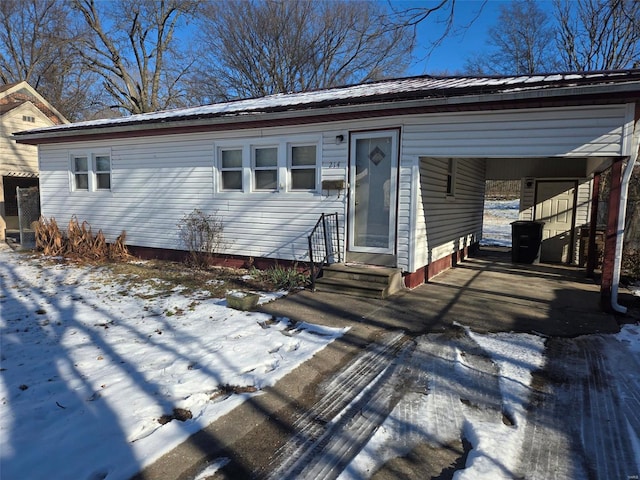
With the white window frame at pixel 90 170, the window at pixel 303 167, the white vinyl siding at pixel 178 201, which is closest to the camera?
the window at pixel 303 167

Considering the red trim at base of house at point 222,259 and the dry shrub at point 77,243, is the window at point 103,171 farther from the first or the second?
the red trim at base of house at point 222,259

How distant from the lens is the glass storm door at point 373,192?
6.69m

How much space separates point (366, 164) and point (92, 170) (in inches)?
306

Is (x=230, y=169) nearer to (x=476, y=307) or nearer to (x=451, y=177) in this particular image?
(x=451, y=177)

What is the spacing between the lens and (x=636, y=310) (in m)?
5.47

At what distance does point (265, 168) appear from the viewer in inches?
317

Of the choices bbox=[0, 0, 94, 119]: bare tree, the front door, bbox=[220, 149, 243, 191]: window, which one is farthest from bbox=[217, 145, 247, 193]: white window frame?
bbox=[0, 0, 94, 119]: bare tree

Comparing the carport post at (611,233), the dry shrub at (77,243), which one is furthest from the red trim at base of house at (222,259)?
the carport post at (611,233)

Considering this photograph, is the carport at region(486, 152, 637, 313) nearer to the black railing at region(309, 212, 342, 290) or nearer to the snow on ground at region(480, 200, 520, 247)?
the snow on ground at region(480, 200, 520, 247)

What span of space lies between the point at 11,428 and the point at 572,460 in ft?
12.1

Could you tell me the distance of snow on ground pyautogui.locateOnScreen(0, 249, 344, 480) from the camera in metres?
2.51

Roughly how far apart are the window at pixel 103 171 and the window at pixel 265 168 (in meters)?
4.71

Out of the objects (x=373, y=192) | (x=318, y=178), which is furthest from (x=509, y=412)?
(x=318, y=178)

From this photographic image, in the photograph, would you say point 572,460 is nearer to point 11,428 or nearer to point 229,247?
point 11,428
